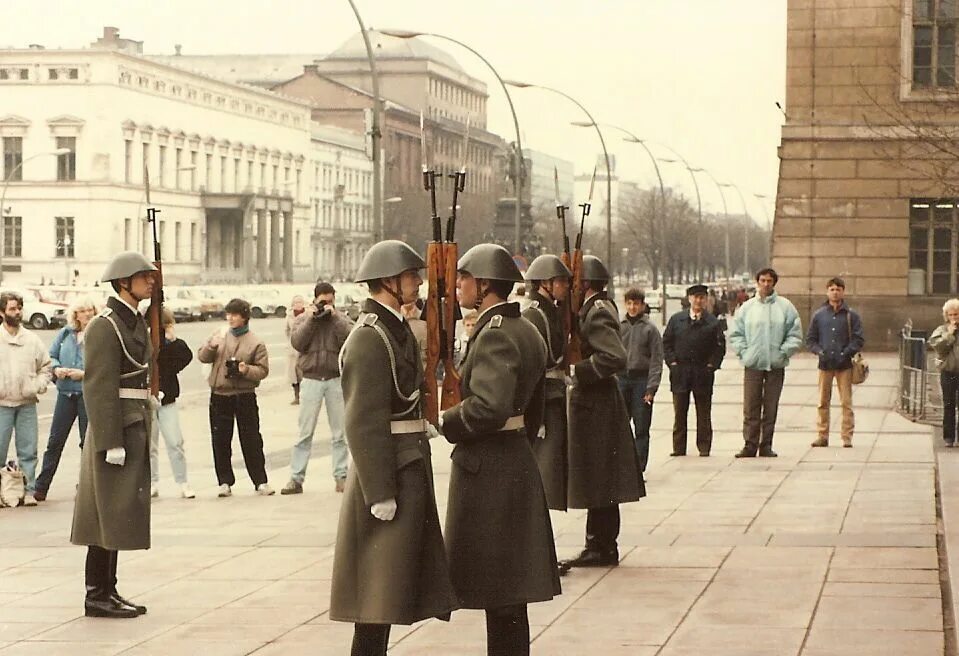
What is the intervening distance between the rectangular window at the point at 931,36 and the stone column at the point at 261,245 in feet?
255

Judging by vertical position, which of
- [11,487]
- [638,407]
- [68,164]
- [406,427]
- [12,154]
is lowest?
[11,487]

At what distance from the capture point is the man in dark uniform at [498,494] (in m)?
7.54

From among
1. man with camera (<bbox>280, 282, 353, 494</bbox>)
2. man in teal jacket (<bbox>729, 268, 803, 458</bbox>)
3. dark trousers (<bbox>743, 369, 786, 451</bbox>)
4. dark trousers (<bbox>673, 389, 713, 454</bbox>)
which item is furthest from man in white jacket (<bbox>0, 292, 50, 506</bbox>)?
dark trousers (<bbox>743, 369, 786, 451</bbox>)

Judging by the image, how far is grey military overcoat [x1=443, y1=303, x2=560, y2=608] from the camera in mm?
7547

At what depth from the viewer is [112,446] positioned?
9.76 m

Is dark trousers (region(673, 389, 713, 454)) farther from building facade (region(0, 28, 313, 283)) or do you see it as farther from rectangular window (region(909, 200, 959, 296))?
building facade (region(0, 28, 313, 283))

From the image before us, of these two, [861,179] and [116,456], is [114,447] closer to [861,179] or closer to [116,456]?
[116,456]

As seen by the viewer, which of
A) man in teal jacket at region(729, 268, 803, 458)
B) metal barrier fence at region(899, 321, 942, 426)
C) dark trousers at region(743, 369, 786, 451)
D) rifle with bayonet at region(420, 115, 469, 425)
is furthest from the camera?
metal barrier fence at region(899, 321, 942, 426)

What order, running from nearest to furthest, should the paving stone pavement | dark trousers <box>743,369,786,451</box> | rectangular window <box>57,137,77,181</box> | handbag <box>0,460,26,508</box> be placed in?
1. the paving stone pavement
2. handbag <box>0,460,26,508</box>
3. dark trousers <box>743,369,786,451</box>
4. rectangular window <box>57,137,77,181</box>

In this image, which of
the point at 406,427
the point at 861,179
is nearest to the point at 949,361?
the point at 406,427

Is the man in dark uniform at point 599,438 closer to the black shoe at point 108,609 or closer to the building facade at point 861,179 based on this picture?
the black shoe at point 108,609

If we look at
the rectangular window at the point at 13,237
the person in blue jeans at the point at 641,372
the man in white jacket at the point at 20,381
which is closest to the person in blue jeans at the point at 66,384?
the man in white jacket at the point at 20,381

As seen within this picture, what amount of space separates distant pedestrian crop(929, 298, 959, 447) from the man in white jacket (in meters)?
9.09

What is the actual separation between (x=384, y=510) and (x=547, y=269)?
3764mm
